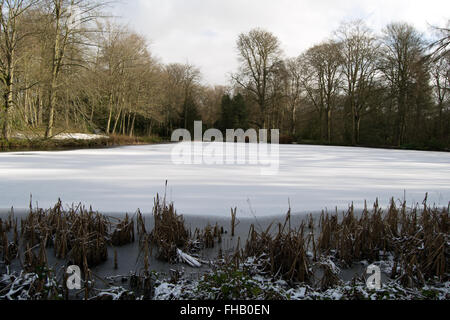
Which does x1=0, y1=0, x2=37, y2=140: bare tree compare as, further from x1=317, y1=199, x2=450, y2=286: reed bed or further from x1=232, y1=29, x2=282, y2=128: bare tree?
x1=232, y1=29, x2=282, y2=128: bare tree

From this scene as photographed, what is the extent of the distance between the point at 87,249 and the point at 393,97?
22435mm

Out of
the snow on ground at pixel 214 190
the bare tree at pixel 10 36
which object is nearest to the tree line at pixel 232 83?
the bare tree at pixel 10 36

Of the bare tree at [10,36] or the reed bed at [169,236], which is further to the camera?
the bare tree at [10,36]

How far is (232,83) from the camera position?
1099 inches

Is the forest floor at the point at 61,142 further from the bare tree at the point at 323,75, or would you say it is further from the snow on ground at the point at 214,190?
the bare tree at the point at 323,75

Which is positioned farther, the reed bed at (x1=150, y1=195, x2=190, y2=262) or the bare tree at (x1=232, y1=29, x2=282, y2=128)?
the bare tree at (x1=232, y1=29, x2=282, y2=128)

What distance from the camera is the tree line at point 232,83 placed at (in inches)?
408

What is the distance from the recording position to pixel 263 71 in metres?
26.8

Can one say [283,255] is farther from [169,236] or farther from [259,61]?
[259,61]

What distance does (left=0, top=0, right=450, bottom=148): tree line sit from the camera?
10.4 meters

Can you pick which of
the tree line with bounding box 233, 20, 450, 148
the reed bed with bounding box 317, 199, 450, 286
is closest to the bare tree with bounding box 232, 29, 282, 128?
the tree line with bounding box 233, 20, 450, 148

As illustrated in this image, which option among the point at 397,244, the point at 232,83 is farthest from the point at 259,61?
the point at 397,244
